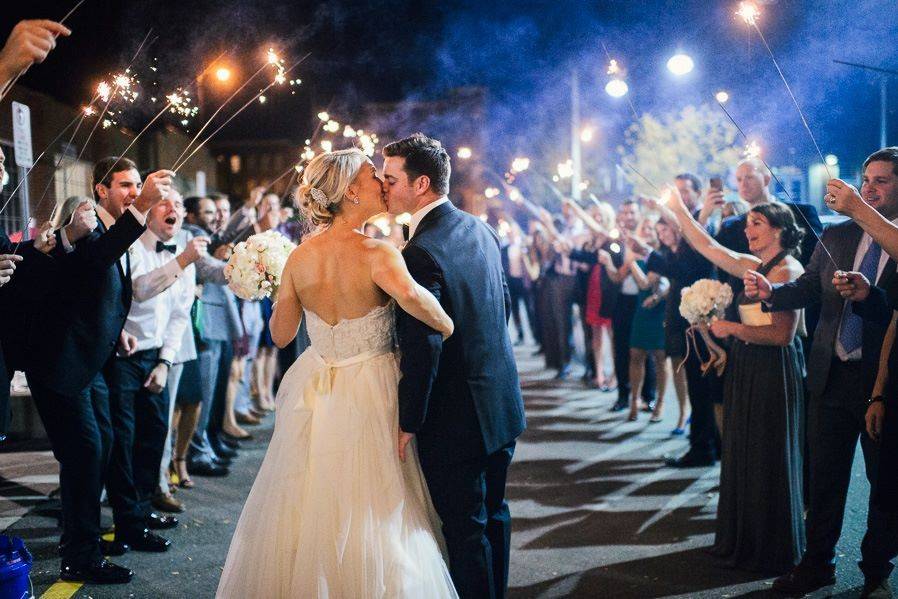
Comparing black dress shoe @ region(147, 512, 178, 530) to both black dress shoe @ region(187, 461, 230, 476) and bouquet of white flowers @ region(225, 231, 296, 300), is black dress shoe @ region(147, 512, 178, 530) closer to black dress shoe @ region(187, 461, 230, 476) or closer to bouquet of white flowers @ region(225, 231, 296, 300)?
black dress shoe @ region(187, 461, 230, 476)

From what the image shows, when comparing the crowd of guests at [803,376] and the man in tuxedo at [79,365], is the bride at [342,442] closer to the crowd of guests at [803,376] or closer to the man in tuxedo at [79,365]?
the man in tuxedo at [79,365]

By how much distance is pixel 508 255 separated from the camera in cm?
1761

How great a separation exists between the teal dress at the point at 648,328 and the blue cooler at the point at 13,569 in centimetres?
690

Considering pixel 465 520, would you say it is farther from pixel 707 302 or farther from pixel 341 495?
pixel 707 302

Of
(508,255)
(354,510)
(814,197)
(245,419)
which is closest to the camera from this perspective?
(354,510)

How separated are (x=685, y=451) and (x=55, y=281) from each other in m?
5.89

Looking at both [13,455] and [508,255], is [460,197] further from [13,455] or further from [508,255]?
Answer: [13,455]

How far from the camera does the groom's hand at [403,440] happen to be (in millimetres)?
3455

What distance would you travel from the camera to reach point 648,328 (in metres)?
8.91

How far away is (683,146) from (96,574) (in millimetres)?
31771

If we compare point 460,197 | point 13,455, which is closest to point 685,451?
point 13,455

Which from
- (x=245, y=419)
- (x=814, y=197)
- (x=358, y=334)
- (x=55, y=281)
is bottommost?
(x=245, y=419)

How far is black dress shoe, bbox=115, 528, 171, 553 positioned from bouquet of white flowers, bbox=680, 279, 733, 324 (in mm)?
3889

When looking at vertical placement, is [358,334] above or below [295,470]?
above
